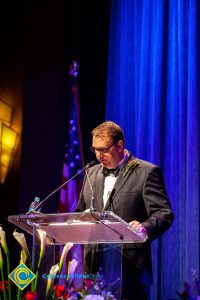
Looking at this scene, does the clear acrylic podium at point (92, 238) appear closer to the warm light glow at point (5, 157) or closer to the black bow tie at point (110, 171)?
the black bow tie at point (110, 171)

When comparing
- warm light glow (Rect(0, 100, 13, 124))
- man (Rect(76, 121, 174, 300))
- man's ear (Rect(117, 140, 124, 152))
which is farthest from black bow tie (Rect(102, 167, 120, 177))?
warm light glow (Rect(0, 100, 13, 124))

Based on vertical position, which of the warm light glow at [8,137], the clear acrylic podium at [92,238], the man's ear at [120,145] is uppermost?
the warm light glow at [8,137]

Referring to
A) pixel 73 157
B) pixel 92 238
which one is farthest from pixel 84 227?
pixel 73 157

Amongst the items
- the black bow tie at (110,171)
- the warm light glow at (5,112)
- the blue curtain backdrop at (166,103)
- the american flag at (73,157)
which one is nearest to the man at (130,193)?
the black bow tie at (110,171)

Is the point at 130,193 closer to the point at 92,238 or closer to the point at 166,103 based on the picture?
the point at 92,238

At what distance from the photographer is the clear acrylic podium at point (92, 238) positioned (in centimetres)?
253

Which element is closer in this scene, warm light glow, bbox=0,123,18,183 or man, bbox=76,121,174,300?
man, bbox=76,121,174,300

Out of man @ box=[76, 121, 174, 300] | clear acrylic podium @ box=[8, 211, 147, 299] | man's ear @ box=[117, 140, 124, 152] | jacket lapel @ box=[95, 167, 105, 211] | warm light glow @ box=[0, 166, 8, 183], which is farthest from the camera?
warm light glow @ box=[0, 166, 8, 183]

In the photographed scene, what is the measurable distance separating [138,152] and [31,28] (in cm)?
178

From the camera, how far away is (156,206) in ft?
10.8

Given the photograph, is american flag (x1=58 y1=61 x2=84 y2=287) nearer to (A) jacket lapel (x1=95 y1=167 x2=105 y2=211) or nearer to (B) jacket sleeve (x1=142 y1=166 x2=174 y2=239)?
(A) jacket lapel (x1=95 y1=167 x2=105 y2=211)

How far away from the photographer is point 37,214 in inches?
108

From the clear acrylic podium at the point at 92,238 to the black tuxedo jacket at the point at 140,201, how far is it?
1.42 ft

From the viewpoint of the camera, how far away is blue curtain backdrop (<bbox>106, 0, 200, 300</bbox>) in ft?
14.0
